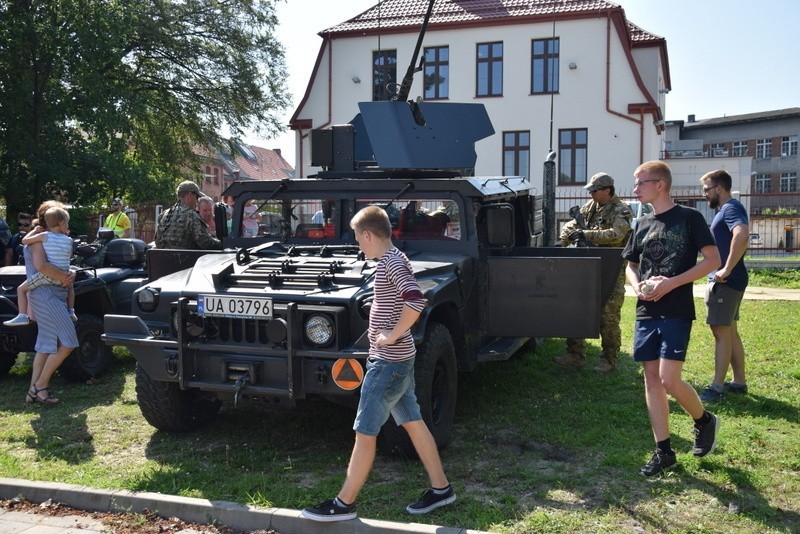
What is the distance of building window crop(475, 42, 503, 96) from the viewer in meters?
29.5

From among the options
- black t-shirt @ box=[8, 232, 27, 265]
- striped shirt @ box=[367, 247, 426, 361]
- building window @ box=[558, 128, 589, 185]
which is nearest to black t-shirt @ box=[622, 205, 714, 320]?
striped shirt @ box=[367, 247, 426, 361]

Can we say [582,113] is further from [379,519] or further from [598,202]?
[379,519]

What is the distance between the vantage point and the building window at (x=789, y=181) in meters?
64.9

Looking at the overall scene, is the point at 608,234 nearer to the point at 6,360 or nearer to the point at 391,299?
the point at 391,299

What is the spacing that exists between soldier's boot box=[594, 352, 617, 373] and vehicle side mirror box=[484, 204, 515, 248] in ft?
6.80

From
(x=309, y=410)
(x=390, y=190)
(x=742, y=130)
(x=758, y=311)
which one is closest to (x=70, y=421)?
(x=309, y=410)

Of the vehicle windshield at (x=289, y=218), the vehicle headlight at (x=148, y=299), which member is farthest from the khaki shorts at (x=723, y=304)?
the vehicle headlight at (x=148, y=299)

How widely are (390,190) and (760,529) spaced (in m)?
3.57

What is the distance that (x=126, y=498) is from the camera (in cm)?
473

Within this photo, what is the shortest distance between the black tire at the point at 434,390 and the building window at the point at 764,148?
66.4 metres

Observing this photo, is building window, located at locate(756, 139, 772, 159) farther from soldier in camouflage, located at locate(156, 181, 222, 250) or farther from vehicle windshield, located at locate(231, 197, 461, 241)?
vehicle windshield, located at locate(231, 197, 461, 241)

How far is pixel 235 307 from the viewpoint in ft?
16.9

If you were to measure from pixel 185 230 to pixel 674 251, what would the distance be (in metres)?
4.55

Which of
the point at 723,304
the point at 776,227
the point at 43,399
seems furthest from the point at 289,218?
the point at 776,227
